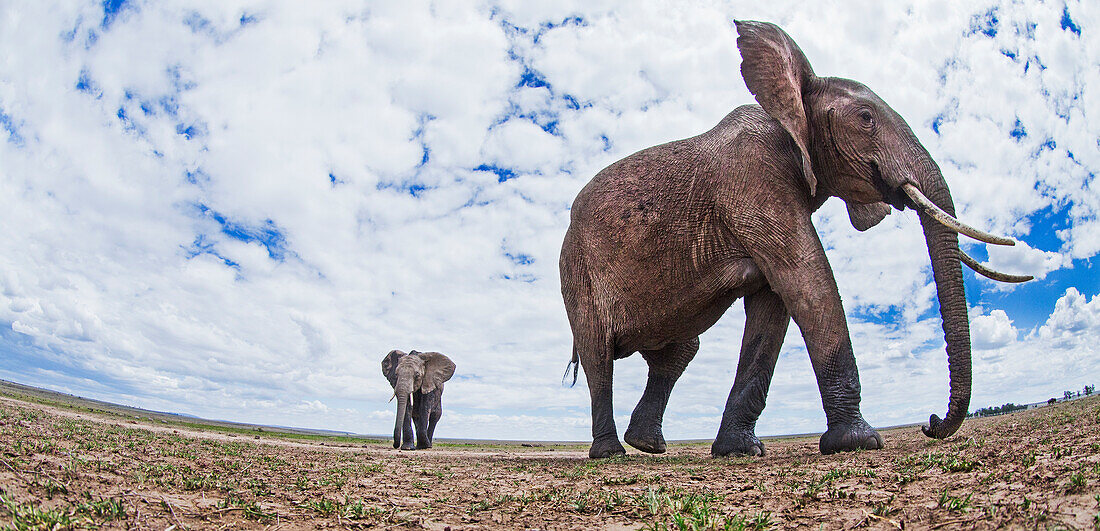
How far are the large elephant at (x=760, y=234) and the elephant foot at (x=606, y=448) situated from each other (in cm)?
4

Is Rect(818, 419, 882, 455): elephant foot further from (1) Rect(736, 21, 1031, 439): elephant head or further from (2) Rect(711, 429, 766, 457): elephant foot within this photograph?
(2) Rect(711, 429, 766, 457): elephant foot

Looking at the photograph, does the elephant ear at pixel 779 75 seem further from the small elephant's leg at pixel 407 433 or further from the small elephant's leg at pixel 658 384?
the small elephant's leg at pixel 407 433

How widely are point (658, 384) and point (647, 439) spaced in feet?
3.58

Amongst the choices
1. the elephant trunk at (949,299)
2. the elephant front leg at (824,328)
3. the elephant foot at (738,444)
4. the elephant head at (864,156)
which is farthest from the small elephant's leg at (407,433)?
the elephant trunk at (949,299)

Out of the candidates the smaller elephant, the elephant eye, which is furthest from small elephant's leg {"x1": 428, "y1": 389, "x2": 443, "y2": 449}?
the elephant eye

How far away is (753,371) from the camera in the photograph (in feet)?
27.7

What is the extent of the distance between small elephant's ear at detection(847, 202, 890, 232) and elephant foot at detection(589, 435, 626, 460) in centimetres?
497

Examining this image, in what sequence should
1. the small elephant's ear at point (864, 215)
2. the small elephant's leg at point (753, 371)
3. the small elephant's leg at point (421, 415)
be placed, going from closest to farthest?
the small elephant's leg at point (753, 371)
the small elephant's ear at point (864, 215)
the small elephant's leg at point (421, 415)

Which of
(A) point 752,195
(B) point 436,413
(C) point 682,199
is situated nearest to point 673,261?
(C) point 682,199

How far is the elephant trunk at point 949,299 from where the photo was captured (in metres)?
6.23

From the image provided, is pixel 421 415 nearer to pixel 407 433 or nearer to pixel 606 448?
pixel 407 433

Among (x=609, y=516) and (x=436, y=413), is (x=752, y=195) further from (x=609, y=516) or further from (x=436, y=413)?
(x=436, y=413)

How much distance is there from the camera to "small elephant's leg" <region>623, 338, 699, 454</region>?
35.5 ft

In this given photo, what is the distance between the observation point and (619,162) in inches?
401
